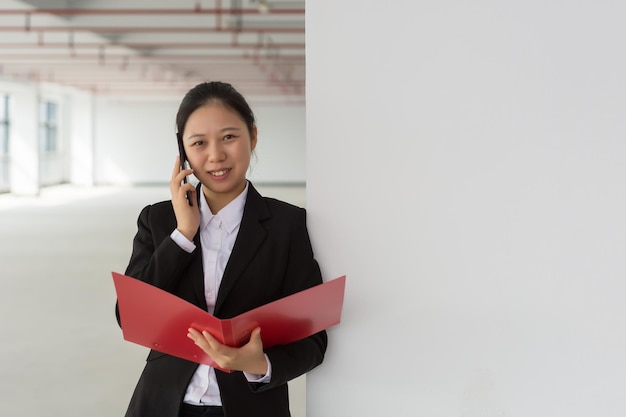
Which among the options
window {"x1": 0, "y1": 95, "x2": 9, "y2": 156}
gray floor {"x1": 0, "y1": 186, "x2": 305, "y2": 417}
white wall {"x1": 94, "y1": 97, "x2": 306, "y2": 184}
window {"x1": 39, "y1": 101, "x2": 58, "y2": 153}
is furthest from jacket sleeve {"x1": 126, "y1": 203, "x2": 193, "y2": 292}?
white wall {"x1": 94, "y1": 97, "x2": 306, "y2": 184}

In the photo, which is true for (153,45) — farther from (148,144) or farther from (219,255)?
(148,144)

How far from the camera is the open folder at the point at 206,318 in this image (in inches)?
45.6

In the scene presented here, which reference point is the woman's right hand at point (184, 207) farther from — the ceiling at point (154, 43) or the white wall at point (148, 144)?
the white wall at point (148, 144)

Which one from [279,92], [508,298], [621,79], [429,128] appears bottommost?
[508,298]

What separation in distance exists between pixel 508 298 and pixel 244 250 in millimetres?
569

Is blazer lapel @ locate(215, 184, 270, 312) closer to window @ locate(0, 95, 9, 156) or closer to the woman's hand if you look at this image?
the woman's hand

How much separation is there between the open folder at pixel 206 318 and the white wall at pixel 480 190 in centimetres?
24

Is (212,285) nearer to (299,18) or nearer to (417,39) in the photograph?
(417,39)

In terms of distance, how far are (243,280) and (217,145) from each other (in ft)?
0.93

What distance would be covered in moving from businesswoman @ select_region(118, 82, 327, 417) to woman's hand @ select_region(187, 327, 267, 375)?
2.8 inches

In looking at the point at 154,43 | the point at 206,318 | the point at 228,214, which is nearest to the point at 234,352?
the point at 206,318

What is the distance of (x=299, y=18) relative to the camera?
10586 mm

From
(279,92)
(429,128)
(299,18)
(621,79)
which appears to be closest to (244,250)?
(429,128)

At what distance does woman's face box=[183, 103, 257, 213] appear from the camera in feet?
4.55
